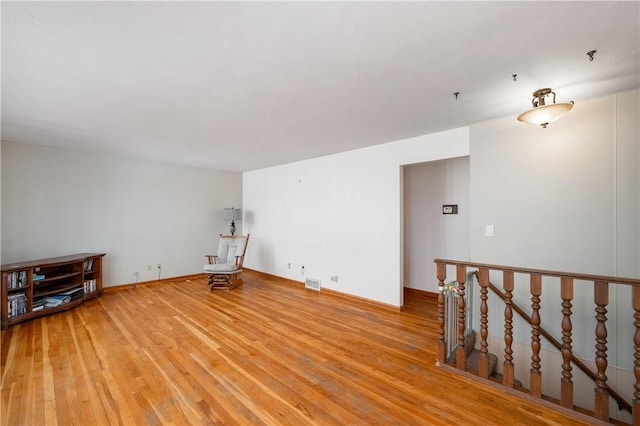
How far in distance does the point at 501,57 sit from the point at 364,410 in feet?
8.41

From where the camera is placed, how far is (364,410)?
5.80ft

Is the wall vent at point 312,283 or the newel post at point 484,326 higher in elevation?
the newel post at point 484,326

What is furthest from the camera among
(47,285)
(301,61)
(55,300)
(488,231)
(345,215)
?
(345,215)

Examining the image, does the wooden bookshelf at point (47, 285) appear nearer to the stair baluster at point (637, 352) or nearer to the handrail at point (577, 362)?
the handrail at point (577, 362)

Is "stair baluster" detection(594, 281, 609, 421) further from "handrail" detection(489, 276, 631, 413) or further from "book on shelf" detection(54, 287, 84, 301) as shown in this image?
"book on shelf" detection(54, 287, 84, 301)

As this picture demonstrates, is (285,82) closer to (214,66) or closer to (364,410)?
(214,66)

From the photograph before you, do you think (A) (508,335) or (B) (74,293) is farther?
(B) (74,293)

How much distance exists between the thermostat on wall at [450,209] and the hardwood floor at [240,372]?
1611 millimetres

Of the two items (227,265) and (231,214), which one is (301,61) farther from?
(231,214)

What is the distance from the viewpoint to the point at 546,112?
2016 mm

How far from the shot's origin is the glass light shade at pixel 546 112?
193cm

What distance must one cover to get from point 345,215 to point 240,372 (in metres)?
2.75

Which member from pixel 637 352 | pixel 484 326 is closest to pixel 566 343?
pixel 637 352

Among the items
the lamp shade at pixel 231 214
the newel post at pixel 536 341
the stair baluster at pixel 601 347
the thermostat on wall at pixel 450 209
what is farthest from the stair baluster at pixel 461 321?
the lamp shade at pixel 231 214
